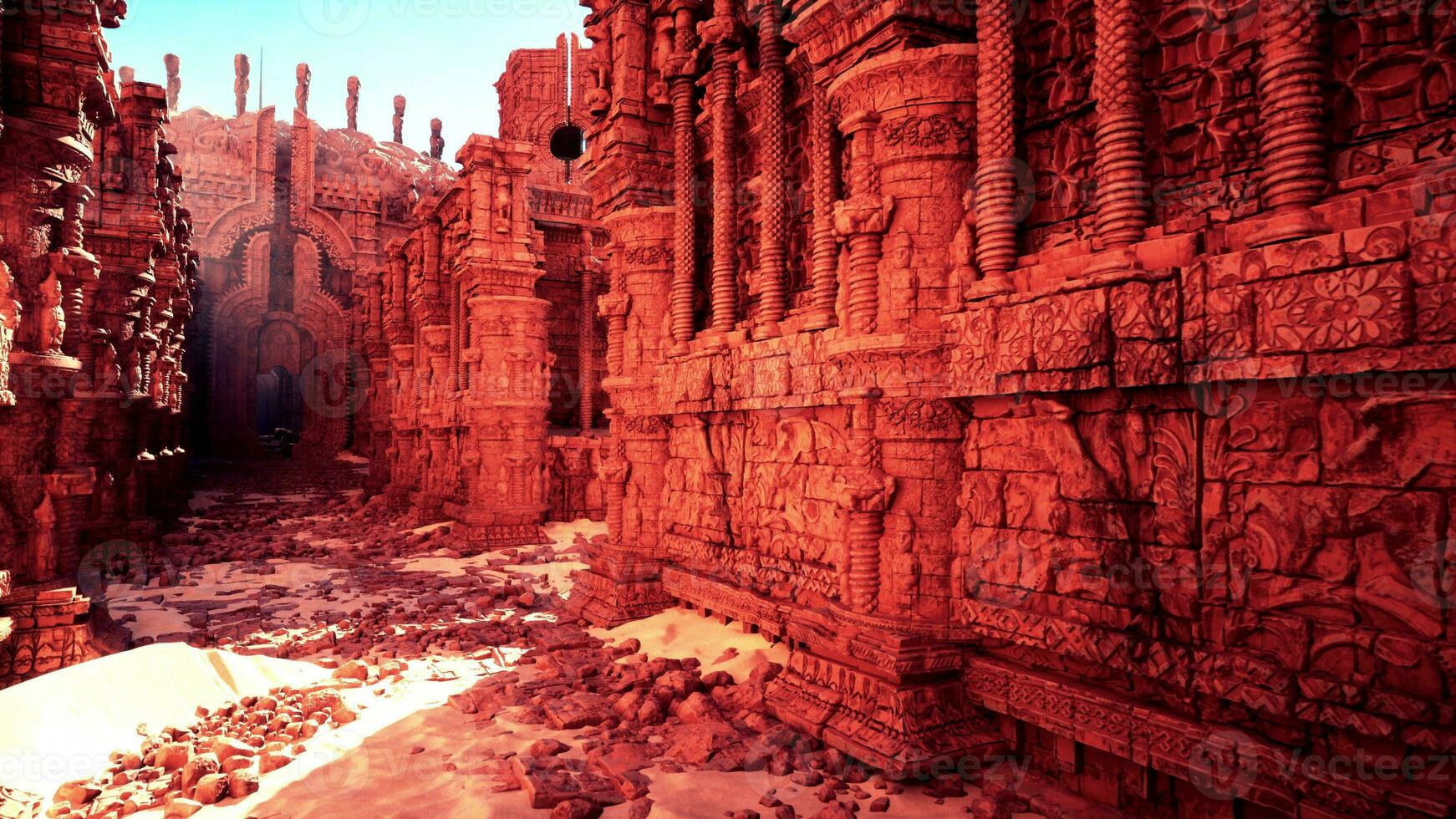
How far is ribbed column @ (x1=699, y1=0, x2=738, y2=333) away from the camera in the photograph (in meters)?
7.95

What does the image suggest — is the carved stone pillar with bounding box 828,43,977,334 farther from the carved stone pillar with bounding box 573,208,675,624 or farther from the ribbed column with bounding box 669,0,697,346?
the carved stone pillar with bounding box 573,208,675,624

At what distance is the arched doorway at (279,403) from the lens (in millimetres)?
34188

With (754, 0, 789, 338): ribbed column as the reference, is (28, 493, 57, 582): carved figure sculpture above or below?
below

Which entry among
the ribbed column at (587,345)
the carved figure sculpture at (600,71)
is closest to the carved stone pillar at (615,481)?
the carved figure sculpture at (600,71)

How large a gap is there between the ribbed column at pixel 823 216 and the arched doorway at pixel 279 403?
106 ft

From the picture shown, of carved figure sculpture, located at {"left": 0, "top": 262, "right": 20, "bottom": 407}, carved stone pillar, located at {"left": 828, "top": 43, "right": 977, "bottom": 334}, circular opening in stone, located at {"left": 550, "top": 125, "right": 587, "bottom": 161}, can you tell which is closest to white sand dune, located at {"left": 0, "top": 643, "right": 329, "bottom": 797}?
carved figure sculpture, located at {"left": 0, "top": 262, "right": 20, "bottom": 407}

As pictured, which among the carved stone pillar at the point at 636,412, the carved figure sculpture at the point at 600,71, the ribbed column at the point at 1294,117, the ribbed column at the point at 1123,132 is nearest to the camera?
the ribbed column at the point at 1294,117

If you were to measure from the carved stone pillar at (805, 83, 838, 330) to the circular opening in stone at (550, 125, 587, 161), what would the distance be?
26063 millimetres

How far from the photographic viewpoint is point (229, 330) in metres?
32.5

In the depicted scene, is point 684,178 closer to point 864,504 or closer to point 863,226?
point 863,226

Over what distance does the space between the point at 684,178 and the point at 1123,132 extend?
5330 mm

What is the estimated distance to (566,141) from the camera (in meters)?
30.7

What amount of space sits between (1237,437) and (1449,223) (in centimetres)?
119

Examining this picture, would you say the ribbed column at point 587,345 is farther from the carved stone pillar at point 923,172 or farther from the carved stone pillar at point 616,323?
the carved stone pillar at point 923,172
